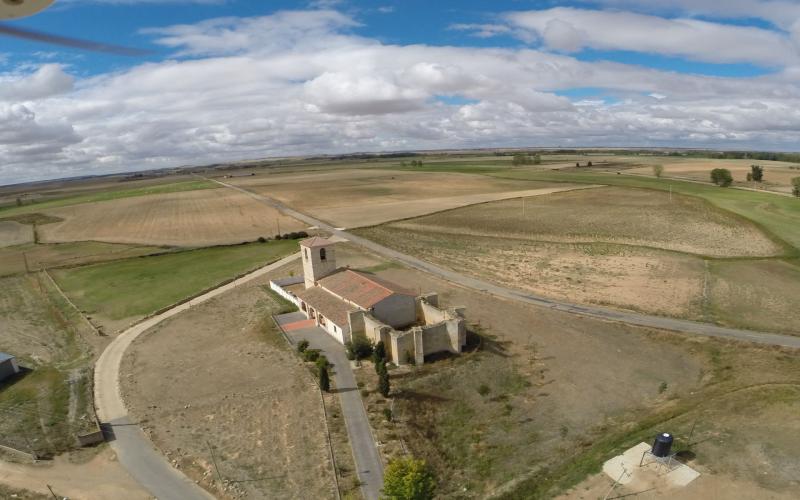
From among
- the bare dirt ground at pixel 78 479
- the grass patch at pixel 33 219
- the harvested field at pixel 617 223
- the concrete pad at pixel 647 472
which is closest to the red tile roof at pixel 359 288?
the bare dirt ground at pixel 78 479

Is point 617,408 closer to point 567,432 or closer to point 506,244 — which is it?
point 567,432

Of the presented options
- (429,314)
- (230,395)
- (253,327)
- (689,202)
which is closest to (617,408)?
(429,314)

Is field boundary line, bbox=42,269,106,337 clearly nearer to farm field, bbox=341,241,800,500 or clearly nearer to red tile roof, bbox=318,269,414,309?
red tile roof, bbox=318,269,414,309

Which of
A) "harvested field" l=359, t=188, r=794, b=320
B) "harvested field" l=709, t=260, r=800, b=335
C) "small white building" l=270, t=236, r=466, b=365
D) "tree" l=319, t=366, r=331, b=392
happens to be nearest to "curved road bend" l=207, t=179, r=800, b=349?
"harvested field" l=359, t=188, r=794, b=320

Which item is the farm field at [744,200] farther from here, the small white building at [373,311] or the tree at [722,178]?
the small white building at [373,311]

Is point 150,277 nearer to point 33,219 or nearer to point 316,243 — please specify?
point 316,243

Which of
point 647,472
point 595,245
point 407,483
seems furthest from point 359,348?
point 595,245

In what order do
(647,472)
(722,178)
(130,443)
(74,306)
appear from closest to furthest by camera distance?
(647,472), (130,443), (74,306), (722,178)
